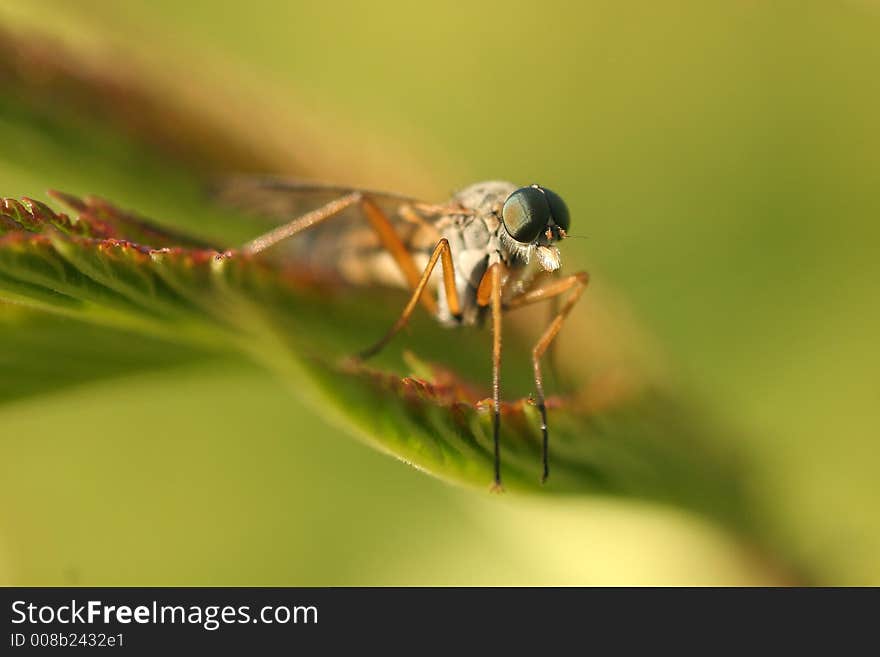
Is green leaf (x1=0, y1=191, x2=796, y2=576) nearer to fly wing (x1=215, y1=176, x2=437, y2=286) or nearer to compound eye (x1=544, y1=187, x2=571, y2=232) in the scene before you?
fly wing (x1=215, y1=176, x2=437, y2=286)

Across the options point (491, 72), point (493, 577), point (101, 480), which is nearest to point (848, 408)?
point (493, 577)

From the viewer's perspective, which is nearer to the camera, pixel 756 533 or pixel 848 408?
pixel 756 533

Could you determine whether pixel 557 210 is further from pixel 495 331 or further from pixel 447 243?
pixel 495 331

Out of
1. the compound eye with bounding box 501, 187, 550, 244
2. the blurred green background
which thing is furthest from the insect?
the blurred green background

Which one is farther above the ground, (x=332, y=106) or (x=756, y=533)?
(x=332, y=106)

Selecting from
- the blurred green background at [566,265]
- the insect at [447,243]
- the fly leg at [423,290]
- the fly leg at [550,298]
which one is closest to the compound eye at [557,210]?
the insect at [447,243]

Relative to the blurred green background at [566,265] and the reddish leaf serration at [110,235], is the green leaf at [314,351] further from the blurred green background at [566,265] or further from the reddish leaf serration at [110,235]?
the blurred green background at [566,265]

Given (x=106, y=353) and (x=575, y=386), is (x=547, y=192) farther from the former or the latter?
(x=106, y=353)
